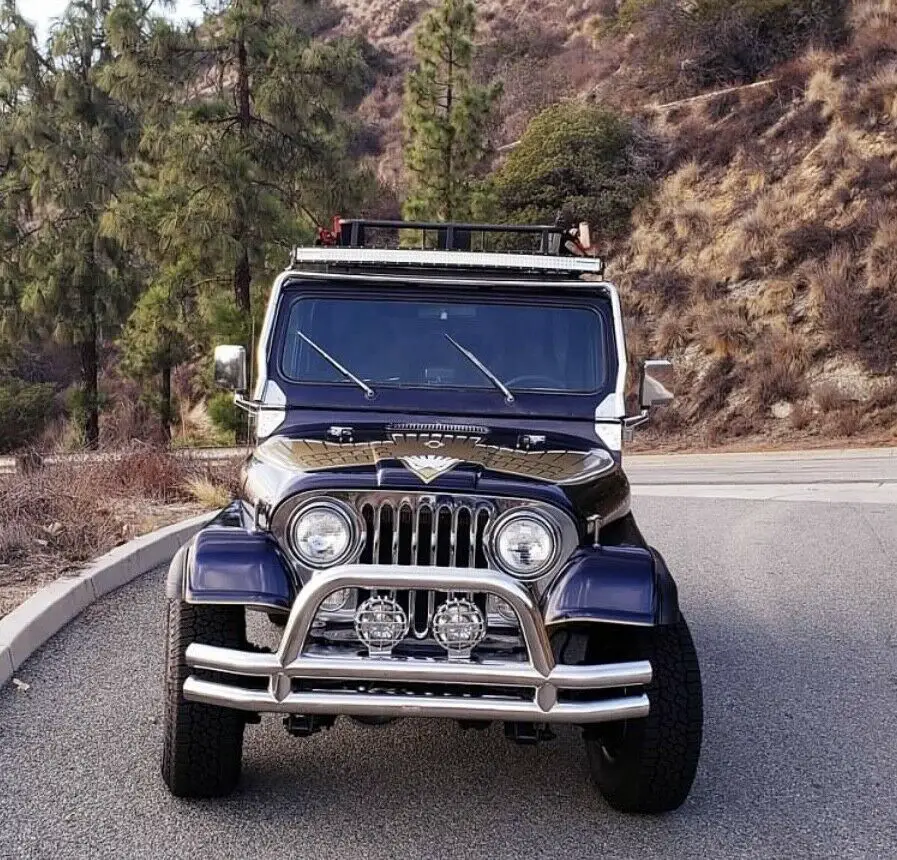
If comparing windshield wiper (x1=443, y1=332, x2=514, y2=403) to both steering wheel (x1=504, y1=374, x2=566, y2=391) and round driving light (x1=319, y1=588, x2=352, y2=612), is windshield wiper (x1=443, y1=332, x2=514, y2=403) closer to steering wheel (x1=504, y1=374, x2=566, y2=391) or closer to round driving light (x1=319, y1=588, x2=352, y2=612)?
steering wheel (x1=504, y1=374, x2=566, y2=391)

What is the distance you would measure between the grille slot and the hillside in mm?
17664

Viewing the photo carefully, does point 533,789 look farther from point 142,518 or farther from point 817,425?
point 817,425

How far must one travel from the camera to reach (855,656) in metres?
6.25

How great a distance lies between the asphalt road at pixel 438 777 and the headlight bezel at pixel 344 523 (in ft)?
3.08

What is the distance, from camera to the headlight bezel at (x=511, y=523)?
3.84 m

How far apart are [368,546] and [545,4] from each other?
48.9 m

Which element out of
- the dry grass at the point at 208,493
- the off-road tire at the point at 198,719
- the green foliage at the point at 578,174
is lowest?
the dry grass at the point at 208,493

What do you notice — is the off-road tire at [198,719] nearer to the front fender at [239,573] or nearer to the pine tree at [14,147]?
the front fender at [239,573]

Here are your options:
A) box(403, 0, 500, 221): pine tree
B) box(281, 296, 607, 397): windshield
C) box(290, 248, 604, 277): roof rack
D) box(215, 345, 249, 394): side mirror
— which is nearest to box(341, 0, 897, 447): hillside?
box(403, 0, 500, 221): pine tree

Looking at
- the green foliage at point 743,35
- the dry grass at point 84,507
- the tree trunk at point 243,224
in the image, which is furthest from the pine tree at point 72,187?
the green foliage at point 743,35

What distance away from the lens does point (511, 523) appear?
3.84m

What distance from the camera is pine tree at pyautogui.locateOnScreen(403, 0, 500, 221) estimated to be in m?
24.4

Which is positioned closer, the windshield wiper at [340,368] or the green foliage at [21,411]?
the windshield wiper at [340,368]

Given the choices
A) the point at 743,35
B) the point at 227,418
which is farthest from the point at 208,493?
the point at 743,35
